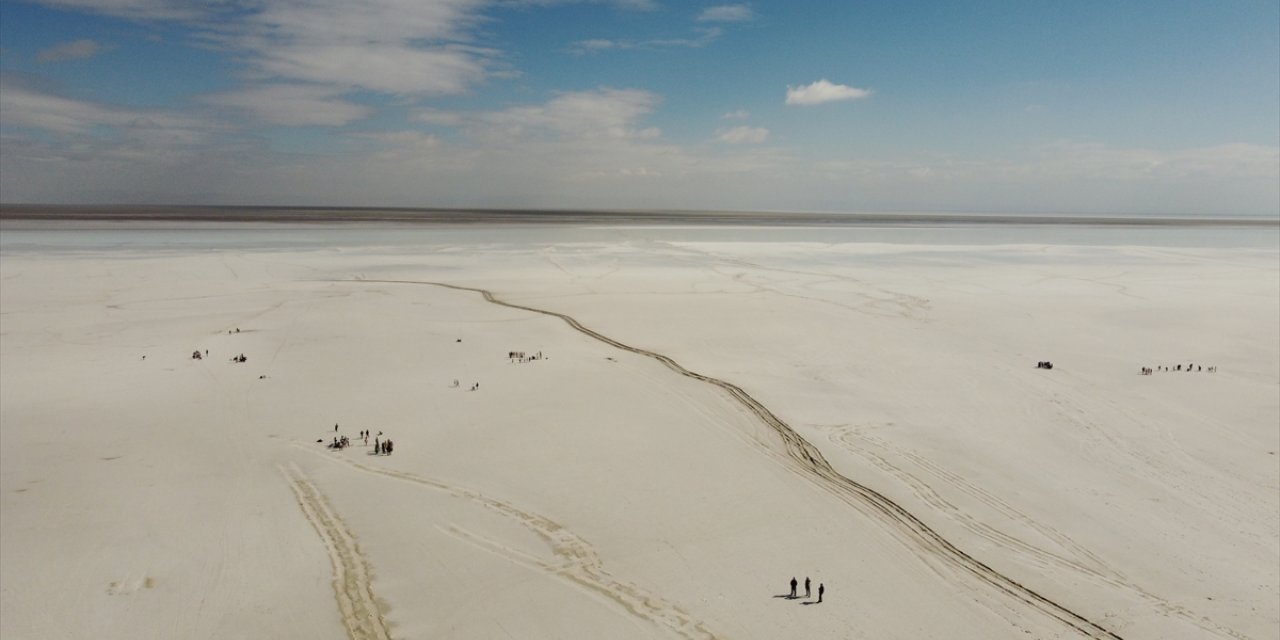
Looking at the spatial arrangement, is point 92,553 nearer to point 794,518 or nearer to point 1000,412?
point 794,518

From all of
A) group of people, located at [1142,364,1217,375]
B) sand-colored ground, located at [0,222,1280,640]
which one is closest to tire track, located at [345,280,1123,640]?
sand-colored ground, located at [0,222,1280,640]

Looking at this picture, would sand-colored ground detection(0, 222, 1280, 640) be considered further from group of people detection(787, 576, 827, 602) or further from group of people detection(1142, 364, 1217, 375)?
group of people detection(1142, 364, 1217, 375)

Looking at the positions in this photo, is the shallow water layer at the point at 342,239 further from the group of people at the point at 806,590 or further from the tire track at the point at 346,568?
the group of people at the point at 806,590

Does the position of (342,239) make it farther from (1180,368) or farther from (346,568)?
(1180,368)

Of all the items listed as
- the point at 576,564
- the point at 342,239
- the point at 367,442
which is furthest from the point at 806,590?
the point at 342,239

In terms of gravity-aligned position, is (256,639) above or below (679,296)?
below

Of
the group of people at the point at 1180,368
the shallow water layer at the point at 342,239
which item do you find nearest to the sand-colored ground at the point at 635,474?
the group of people at the point at 1180,368

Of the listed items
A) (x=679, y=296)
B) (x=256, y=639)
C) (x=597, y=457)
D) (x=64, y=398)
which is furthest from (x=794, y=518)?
(x=679, y=296)

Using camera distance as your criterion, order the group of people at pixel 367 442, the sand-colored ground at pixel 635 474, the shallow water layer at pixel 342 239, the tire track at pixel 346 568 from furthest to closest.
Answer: the shallow water layer at pixel 342 239, the group of people at pixel 367 442, the sand-colored ground at pixel 635 474, the tire track at pixel 346 568
